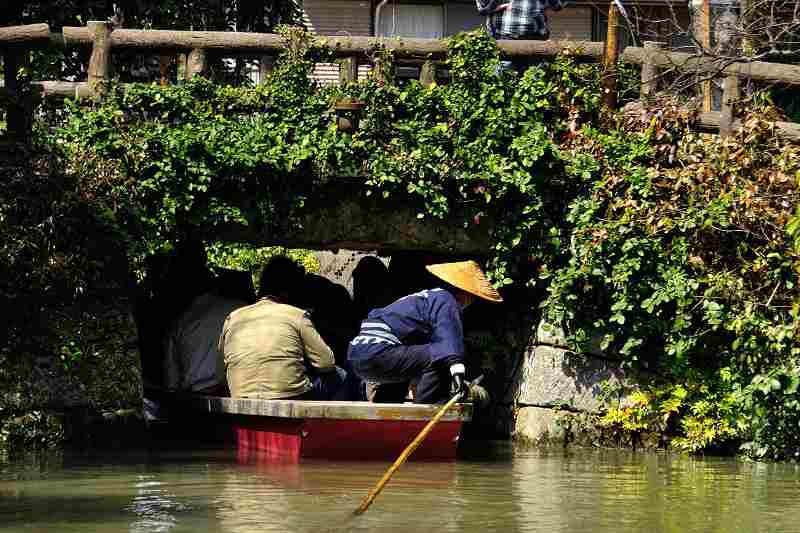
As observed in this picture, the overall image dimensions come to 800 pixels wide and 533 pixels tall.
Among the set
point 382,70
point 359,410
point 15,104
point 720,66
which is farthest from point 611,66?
point 15,104

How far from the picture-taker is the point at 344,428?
12102mm

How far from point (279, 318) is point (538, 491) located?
3.24m

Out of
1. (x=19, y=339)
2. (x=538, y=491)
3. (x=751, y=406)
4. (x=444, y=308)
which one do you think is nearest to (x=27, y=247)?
(x=19, y=339)

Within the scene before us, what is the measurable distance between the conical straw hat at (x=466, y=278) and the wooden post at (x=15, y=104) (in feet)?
13.2

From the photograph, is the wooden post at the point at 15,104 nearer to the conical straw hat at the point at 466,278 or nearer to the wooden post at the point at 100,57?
the wooden post at the point at 100,57

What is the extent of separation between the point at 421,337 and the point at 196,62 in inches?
147

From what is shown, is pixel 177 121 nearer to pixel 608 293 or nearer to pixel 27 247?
pixel 27 247

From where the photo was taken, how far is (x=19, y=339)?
13359mm

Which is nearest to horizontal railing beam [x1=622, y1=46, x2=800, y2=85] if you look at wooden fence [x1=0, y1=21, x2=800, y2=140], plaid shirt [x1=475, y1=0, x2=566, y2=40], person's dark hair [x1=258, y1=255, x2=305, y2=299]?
wooden fence [x1=0, y1=21, x2=800, y2=140]

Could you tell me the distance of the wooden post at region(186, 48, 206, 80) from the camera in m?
14.3

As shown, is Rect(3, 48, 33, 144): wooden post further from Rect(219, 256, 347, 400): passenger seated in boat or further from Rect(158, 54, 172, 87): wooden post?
Rect(219, 256, 347, 400): passenger seated in boat

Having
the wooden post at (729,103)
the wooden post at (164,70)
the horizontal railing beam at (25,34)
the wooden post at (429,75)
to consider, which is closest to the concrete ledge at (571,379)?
the wooden post at (729,103)

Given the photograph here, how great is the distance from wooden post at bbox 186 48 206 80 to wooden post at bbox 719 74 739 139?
4.86m

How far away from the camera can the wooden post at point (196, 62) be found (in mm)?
14328
